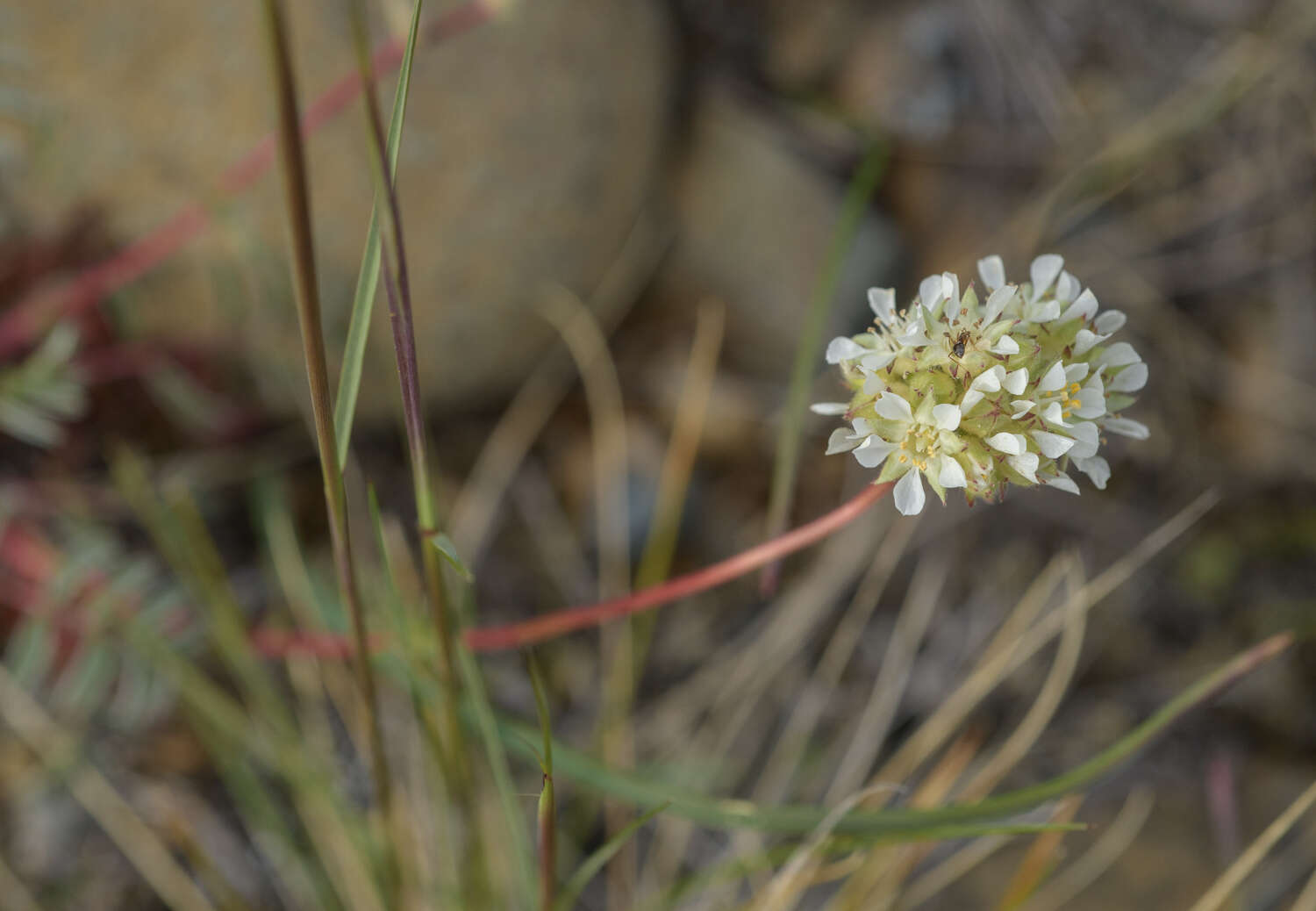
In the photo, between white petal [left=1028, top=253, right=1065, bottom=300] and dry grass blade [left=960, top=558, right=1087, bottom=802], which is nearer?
white petal [left=1028, top=253, right=1065, bottom=300]

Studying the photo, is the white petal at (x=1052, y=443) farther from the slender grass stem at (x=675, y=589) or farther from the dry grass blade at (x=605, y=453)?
the dry grass blade at (x=605, y=453)

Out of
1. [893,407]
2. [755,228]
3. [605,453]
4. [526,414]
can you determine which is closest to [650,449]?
[605,453]

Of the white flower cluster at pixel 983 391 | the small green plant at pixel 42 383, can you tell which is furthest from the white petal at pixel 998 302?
the small green plant at pixel 42 383

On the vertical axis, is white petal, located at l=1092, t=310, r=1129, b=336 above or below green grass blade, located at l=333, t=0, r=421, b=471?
below

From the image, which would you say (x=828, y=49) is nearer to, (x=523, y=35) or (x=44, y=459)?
(x=523, y=35)

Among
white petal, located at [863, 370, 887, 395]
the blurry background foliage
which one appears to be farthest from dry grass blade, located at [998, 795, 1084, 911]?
white petal, located at [863, 370, 887, 395]

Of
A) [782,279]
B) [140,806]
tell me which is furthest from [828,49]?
[140,806]

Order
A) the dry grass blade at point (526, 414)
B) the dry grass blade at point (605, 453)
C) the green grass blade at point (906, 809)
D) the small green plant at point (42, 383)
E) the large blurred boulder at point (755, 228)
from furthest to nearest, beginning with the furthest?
the large blurred boulder at point (755, 228), the dry grass blade at point (526, 414), the dry grass blade at point (605, 453), the small green plant at point (42, 383), the green grass blade at point (906, 809)

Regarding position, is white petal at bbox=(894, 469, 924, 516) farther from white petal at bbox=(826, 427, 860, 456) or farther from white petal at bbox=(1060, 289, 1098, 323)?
white petal at bbox=(1060, 289, 1098, 323)
